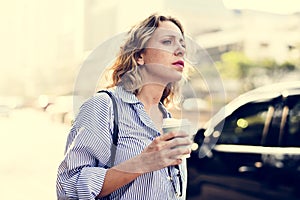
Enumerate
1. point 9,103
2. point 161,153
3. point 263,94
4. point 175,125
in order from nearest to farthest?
point 161,153
point 175,125
point 9,103
point 263,94

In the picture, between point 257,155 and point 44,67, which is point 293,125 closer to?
point 257,155

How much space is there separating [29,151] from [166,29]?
2.59 feet

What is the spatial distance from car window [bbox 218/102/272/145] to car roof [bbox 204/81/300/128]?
34 millimetres

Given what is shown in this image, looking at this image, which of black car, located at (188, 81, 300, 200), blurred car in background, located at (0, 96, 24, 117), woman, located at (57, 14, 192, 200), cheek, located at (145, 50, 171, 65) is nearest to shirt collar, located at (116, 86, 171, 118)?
woman, located at (57, 14, 192, 200)

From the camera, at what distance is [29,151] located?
1.92 meters

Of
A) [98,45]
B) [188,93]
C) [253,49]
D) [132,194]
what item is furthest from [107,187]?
[253,49]

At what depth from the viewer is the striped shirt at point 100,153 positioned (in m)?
1.28

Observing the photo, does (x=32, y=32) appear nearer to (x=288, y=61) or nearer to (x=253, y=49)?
(x=253, y=49)

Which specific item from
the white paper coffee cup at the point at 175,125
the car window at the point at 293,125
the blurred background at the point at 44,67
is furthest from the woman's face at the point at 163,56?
the car window at the point at 293,125

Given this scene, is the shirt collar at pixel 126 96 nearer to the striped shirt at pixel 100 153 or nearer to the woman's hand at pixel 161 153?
the striped shirt at pixel 100 153

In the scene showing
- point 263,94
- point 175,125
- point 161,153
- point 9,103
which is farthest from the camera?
point 263,94

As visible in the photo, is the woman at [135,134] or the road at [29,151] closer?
the woman at [135,134]

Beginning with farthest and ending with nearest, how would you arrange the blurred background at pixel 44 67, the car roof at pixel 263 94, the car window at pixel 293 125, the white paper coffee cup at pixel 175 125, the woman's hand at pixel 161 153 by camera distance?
the car window at pixel 293 125, the car roof at pixel 263 94, the blurred background at pixel 44 67, the white paper coffee cup at pixel 175 125, the woman's hand at pixel 161 153

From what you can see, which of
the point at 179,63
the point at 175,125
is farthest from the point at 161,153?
the point at 179,63
